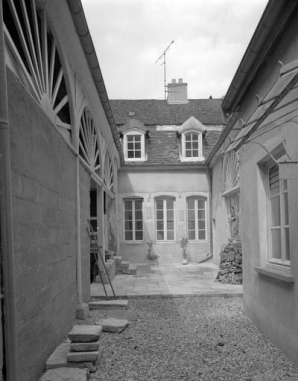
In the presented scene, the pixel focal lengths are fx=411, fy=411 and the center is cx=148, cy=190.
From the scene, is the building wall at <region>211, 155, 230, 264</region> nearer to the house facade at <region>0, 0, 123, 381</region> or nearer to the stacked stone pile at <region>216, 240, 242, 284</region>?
the stacked stone pile at <region>216, 240, 242, 284</region>

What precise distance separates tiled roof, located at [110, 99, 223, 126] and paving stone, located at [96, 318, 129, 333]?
11.7m

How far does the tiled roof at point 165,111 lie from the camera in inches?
679

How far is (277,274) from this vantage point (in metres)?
4.48

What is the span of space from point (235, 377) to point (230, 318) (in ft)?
8.19

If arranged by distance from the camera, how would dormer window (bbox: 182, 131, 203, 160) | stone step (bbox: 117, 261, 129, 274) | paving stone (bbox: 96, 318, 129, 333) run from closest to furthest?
paving stone (bbox: 96, 318, 129, 333), stone step (bbox: 117, 261, 129, 274), dormer window (bbox: 182, 131, 203, 160)

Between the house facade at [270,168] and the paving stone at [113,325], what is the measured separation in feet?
6.22

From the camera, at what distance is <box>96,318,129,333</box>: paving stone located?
18.9ft

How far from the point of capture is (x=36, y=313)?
12.2ft

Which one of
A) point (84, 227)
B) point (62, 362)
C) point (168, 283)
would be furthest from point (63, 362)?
point (168, 283)

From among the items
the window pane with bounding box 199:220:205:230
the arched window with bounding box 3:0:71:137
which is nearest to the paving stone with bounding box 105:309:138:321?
the arched window with bounding box 3:0:71:137

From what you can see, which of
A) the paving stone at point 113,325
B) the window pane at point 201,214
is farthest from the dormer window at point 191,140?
the paving stone at point 113,325

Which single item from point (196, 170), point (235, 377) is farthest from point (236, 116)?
point (196, 170)

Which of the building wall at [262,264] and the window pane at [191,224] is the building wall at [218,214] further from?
the building wall at [262,264]

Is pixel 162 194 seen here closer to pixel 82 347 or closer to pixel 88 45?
pixel 88 45
